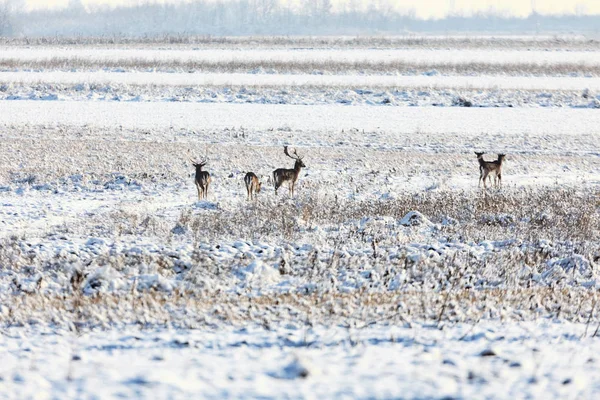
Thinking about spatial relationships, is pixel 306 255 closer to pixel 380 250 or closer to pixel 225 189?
pixel 380 250

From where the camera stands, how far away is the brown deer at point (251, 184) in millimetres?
13289

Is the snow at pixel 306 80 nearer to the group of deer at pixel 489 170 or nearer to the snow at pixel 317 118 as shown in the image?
the snow at pixel 317 118

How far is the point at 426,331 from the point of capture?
6289 mm

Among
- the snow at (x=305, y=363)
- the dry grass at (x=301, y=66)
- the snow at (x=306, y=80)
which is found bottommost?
the snow at (x=305, y=363)

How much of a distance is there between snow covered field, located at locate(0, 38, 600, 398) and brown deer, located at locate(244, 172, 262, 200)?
477 mm

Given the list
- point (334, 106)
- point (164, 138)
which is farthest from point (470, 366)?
point (334, 106)

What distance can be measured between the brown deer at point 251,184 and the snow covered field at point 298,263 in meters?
0.48

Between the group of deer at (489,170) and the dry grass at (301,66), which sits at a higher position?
the dry grass at (301,66)

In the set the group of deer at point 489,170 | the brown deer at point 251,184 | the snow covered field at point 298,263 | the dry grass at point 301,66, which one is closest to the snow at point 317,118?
the snow covered field at point 298,263

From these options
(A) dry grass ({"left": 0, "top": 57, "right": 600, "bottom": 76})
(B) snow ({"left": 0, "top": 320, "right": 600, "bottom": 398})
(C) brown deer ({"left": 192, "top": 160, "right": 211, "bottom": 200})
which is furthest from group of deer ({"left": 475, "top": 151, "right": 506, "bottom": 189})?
(A) dry grass ({"left": 0, "top": 57, "right": 600, "bottom": 76})

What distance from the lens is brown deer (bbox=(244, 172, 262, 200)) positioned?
43.6ft

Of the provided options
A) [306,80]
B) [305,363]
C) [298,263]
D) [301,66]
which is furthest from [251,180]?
[301,66]

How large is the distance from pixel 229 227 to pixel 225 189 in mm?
3690

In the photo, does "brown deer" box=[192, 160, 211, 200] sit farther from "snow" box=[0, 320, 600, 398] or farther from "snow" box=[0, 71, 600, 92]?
"snow" box=[0, 71, 600, 92]
